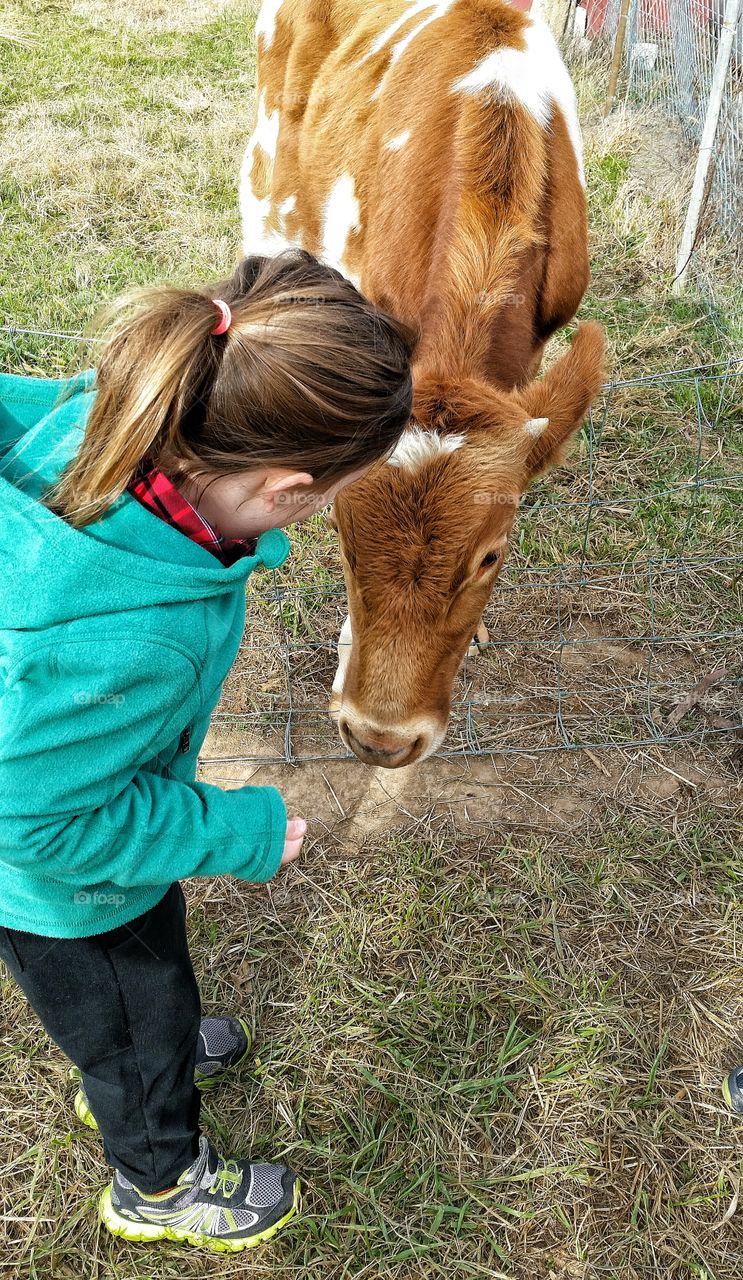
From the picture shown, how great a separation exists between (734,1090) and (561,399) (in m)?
1.96

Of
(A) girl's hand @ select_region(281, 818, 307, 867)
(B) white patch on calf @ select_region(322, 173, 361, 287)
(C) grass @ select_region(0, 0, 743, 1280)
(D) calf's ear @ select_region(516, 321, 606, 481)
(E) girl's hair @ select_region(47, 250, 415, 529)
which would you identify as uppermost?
(E) girl's hair @ select_region(47, 250, 415, 529)

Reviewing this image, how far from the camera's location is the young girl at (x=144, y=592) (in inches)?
48.8

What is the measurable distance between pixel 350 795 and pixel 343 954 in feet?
1.93

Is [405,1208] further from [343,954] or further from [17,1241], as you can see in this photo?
[17,1241]

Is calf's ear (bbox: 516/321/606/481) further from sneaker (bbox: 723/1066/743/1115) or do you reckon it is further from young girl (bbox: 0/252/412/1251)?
sneaker (bbox: 723/1066/743/1115)

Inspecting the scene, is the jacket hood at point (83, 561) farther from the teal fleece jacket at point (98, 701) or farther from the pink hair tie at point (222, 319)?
the pink hair tie at point (222, 319)

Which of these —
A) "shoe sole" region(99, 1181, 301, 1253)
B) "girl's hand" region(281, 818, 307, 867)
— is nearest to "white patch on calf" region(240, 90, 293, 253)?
"girl's hand" region(281, 818, 307, 867)

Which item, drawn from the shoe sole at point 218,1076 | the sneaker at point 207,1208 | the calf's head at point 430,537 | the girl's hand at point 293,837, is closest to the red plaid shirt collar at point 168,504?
the girl's hand at point 293,837

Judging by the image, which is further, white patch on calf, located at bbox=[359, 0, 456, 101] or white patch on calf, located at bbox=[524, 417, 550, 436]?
white patch on calf, located at bbox=[359, 0, 456, 101]

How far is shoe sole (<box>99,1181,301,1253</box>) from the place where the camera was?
1953 millimetres

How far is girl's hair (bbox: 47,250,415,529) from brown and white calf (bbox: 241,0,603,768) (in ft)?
2.30

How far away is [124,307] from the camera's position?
1300mm

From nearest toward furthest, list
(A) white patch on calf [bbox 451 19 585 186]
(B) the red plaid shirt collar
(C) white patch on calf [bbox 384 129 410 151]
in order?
(B) the red plaid shirt collar, (A) white patch on calf [bbox 451 19 585 186], (C) white patch on calf [bbox 384 129 410 151]

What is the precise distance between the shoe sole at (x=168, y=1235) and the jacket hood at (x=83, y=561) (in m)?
1.56
